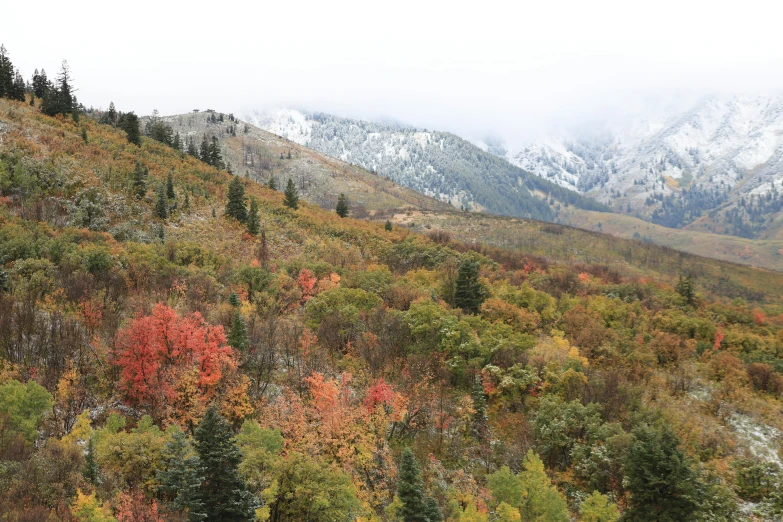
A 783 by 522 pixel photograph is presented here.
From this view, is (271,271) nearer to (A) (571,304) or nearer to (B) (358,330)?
(B) (358,330)

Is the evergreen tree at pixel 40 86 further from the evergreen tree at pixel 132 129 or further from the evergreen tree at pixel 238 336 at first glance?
the evergreen tree at pixel 238 336

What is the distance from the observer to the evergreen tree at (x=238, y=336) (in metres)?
33.4

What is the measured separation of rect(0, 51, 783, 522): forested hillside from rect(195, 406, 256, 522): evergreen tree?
8cm

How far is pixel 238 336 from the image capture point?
33594 millimetres

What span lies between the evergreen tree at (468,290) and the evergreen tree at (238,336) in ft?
86.7

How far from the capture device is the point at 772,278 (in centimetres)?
19088

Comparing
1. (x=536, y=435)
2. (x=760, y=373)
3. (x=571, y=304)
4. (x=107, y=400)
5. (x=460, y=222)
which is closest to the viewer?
(x=107, y=400)

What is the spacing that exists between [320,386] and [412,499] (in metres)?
11.4

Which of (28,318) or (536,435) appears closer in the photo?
(28,318)

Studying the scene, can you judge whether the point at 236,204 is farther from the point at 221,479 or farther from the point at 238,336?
the point at 221,479

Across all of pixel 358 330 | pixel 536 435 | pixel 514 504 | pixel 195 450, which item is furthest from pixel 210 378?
pixel 536 435

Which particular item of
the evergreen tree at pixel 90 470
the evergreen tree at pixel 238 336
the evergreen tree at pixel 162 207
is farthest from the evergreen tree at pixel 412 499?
the evergreen tree at pixel 162 207

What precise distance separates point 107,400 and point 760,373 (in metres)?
50.5

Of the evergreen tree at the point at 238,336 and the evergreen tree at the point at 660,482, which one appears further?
the evergreen tree at the point at 238,336
